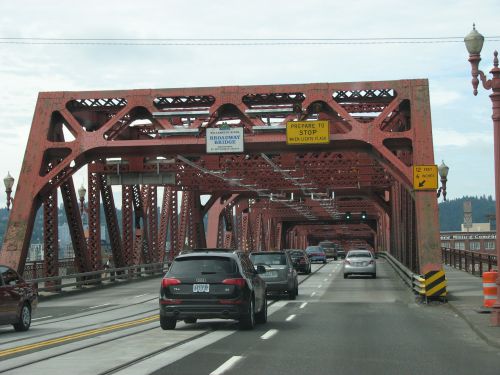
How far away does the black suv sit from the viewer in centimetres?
1703

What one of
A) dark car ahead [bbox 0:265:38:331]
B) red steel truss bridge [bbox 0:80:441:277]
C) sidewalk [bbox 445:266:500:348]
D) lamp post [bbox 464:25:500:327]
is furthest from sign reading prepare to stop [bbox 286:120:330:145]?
lamp post [bbox 464:25:500:327]

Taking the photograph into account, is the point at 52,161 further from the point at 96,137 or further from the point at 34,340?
the point at 34,340

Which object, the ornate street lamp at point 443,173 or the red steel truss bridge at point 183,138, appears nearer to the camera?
the red steel truss bridge at point 183,138

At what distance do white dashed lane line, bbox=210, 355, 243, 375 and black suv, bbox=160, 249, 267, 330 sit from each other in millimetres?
4239

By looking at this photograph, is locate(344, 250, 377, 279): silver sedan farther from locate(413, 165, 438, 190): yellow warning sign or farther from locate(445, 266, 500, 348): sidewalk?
locate(413, 165, 438, 190): yellow warning sign

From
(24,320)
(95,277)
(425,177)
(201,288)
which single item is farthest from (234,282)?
(95,277)

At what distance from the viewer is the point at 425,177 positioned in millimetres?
28984

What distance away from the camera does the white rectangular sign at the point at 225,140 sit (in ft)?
103

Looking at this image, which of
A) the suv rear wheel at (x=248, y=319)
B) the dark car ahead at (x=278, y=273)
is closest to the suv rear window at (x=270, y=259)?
the dark car ahead at (x=278, y=273)

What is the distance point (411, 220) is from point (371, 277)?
41.1 feet

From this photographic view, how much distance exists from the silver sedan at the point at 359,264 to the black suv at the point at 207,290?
27.7 m

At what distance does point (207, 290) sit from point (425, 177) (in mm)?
13906

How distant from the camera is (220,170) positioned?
4431cm

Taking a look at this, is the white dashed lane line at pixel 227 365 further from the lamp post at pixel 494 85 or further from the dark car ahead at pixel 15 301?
the dark car ahead at pixel 15 301
